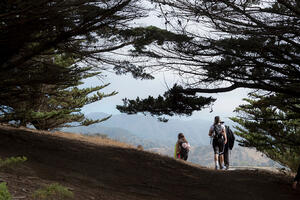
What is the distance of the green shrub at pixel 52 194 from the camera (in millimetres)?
3848

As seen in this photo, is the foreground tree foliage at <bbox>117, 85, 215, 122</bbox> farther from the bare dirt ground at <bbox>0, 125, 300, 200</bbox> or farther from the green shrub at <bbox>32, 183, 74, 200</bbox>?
the green shrub at <bbox>32, 183, 74, 200</bbox>

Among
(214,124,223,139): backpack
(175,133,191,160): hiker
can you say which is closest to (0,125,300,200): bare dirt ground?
(214,124,223,139): backpack

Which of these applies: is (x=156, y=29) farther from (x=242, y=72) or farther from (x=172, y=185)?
(x=172, y=185)

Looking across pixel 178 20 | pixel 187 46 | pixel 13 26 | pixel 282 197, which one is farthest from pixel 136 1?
pixel 282 197

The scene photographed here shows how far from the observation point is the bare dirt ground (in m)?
6.33

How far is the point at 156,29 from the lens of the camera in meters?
10.0

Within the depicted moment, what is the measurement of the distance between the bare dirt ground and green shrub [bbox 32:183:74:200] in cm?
94

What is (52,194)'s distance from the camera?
3992 millimetres

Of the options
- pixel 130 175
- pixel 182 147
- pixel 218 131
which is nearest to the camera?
pixel 130 175

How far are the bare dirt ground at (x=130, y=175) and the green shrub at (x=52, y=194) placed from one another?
0.94m

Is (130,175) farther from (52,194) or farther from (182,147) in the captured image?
(182,147)

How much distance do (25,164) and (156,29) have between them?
6.23 metres

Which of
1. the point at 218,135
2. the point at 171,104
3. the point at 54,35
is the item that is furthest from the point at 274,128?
the point at 54,35

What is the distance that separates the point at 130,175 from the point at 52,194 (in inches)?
161
